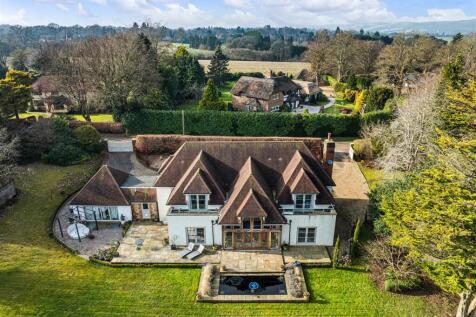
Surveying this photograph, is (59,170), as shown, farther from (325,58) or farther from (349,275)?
(325,58)

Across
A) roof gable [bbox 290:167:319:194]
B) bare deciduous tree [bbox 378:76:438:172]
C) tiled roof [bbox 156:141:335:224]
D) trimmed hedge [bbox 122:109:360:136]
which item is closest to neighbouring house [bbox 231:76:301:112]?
trimmed hedge [bbox 122:109:360:136]

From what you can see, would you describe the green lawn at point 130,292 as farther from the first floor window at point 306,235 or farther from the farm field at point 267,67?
the farm field at point 267,67

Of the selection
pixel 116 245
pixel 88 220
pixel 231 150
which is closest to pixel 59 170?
pixel 88 220

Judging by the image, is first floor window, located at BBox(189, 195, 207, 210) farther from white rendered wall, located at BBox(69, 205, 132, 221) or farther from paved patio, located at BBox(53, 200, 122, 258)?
paved patio, located at BBox(53, 200, 122, 258)

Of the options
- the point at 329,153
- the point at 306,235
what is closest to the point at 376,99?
the point at 329,153

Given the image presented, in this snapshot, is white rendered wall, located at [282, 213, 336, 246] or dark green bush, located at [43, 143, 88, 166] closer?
white rendered wall, located at [282, 213, 336, 246]

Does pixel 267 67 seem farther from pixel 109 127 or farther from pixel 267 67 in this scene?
pixel 109 127
